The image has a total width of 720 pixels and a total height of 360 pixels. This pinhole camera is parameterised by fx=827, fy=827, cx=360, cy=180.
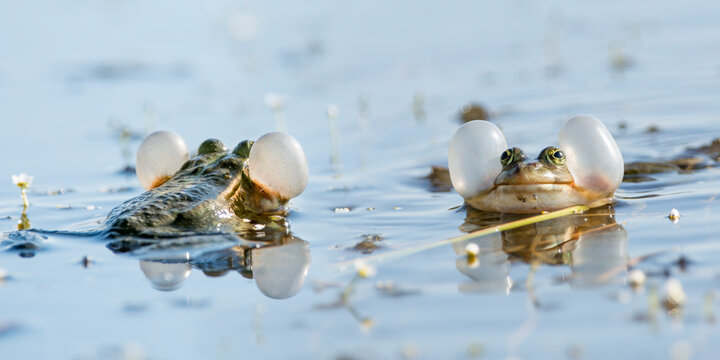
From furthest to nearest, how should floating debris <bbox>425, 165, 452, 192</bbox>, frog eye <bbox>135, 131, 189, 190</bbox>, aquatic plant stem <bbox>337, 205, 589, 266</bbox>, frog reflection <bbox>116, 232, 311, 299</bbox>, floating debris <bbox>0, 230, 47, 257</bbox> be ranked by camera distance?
floating debris <bbox>425, 165, 452, 192</bbox> < frog eye <bbox>135, 131, 189, 190</bbox> < floating debris <bbox>0, 230, 47, 257</bbox> < aquatic plant stem <bbox>337, 205, 589, 266</bbox> < frog reflection <bbox>116, 232, 311, 299</bbox>

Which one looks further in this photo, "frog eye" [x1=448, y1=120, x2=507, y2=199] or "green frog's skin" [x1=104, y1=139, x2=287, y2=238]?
"frog eye" [x1=448, y1=120, x2=507, y2=199]

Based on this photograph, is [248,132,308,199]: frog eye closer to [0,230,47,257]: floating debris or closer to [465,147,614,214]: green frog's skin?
[465,147,614,214]: green frog's skin

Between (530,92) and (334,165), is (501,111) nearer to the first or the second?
(530,92)

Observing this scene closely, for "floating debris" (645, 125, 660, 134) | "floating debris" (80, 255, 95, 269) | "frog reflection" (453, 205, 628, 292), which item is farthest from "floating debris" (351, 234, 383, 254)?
"floating debris" (645, 125, 660, 134)

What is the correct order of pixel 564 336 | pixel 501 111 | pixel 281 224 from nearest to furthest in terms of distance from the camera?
pixel 564 336
pixel 281 224
pixel 501 111

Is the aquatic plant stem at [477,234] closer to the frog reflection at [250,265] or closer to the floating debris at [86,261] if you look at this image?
the frog reflection at [250,265]

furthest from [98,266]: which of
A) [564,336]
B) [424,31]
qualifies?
[424,31]

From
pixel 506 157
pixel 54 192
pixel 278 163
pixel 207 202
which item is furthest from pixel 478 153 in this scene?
pixel 54 192

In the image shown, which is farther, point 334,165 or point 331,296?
point 334,165
